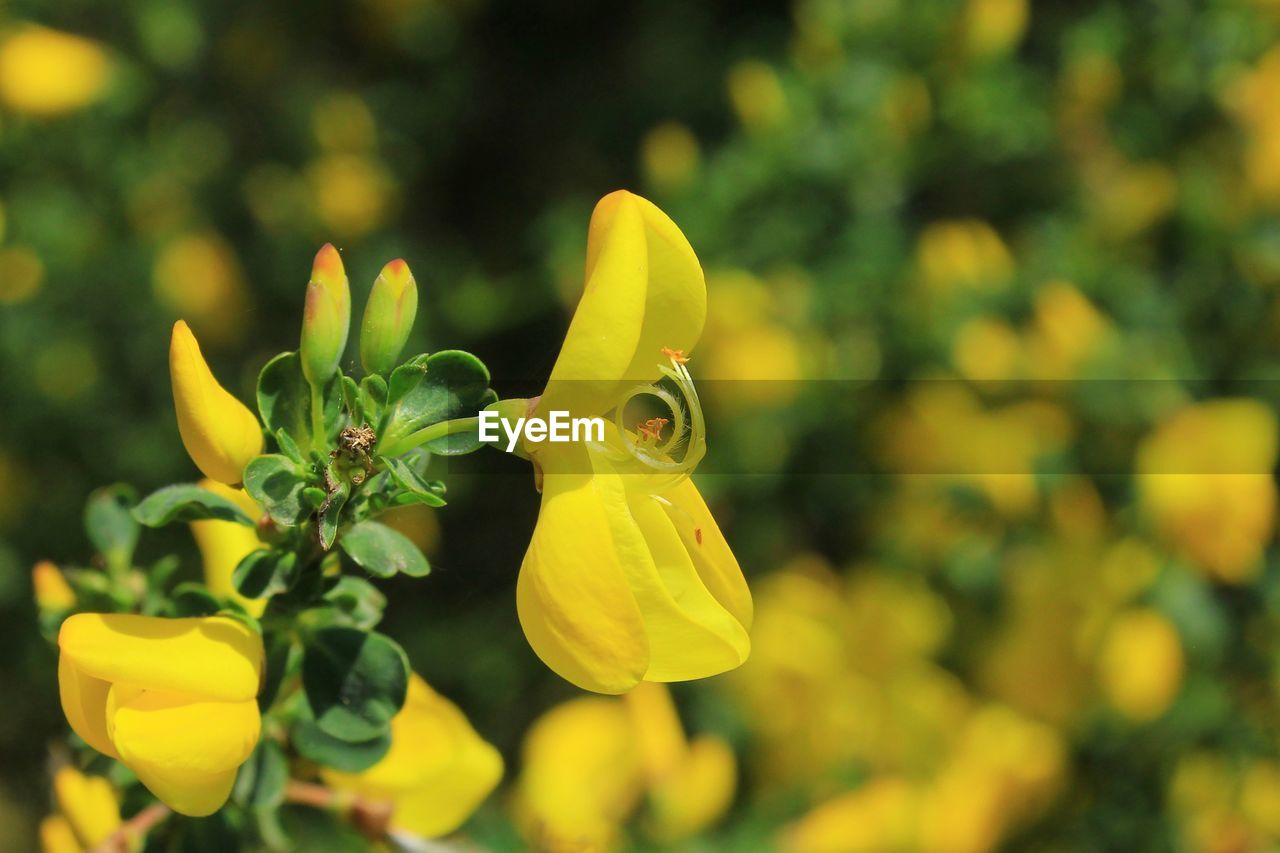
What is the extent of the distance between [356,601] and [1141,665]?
146 centimetres

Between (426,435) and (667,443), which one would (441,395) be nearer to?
(426,435)

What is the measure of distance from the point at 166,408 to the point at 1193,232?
1949mm

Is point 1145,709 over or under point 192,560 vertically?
over

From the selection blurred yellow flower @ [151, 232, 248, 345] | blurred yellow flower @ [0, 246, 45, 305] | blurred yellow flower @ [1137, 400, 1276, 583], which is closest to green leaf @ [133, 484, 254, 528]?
blurred yellow flower @ [1137, 400, 1276, 583]

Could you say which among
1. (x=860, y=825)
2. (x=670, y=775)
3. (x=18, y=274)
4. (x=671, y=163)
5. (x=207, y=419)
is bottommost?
(x=860, y=825)

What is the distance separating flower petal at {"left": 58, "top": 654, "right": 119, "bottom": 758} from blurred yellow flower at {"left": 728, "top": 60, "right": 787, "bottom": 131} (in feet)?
5.84

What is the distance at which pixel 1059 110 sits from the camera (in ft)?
7.93

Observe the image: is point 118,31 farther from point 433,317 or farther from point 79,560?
point 79,560

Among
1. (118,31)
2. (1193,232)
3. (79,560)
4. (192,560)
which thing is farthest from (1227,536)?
(118,31)

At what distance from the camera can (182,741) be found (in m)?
0.64

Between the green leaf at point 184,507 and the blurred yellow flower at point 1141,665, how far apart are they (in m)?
1.52

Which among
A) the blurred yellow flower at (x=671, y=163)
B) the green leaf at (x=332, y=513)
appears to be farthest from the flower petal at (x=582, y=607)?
the blurred yellow flower at (x=671, y=163)

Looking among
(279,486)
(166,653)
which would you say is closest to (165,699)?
(166,653)

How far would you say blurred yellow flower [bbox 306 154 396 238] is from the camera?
249 cm
